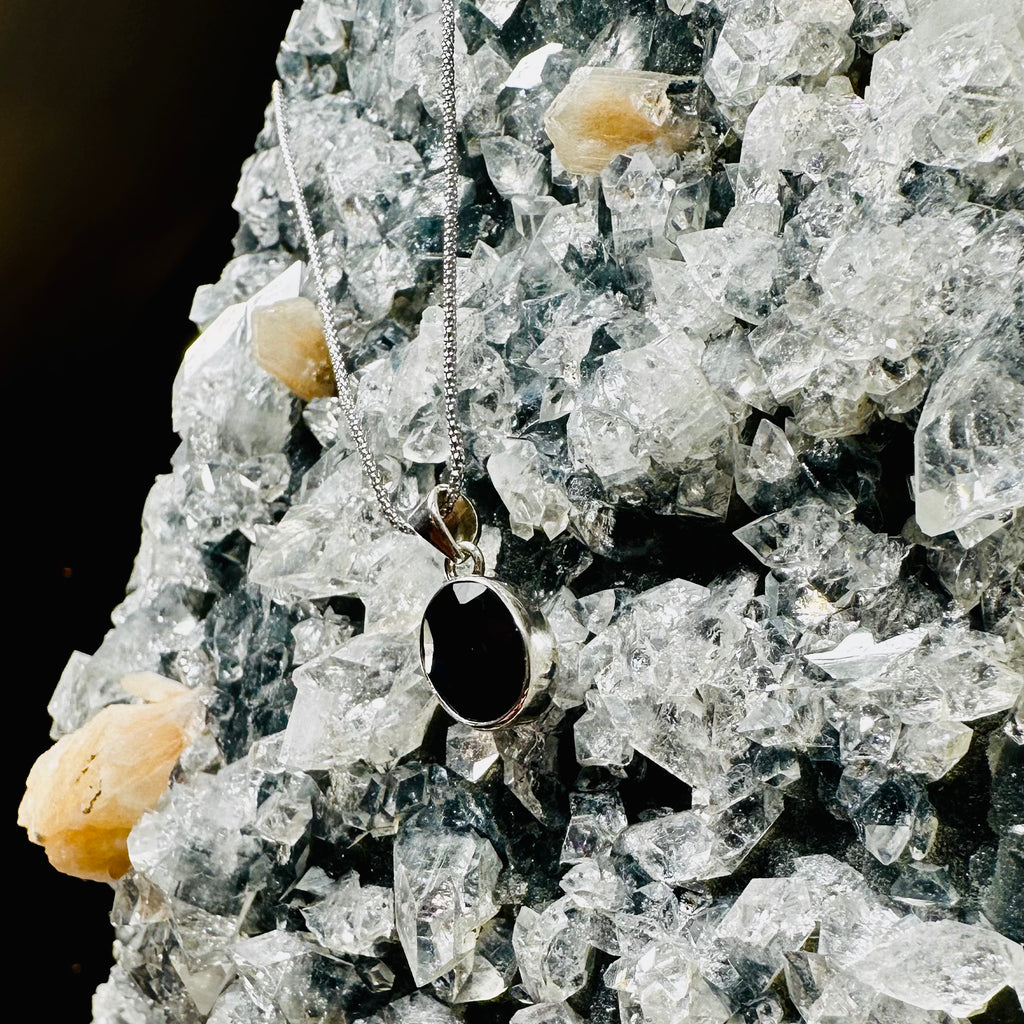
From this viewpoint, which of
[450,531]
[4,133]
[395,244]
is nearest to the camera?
[450,531]

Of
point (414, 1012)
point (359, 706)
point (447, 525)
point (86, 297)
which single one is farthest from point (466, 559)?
point (86, 297)

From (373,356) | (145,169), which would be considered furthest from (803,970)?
(145,169)

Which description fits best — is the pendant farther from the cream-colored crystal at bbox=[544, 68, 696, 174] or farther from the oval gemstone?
the cream-colored crystal at bbox=[544, 68, 696, 174]

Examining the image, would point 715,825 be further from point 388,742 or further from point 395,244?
point 395,244

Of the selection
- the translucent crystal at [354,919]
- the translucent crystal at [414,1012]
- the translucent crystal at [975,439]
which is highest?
the translucent crystal at [975,439]

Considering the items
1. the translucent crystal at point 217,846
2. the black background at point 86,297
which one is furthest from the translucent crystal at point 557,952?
the black background at point 86,297

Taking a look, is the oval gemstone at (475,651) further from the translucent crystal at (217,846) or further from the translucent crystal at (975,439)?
the translucent crystal at (975,439)

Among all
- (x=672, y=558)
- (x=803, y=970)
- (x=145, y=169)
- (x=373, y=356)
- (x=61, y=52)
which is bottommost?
(x=803, y=970)
